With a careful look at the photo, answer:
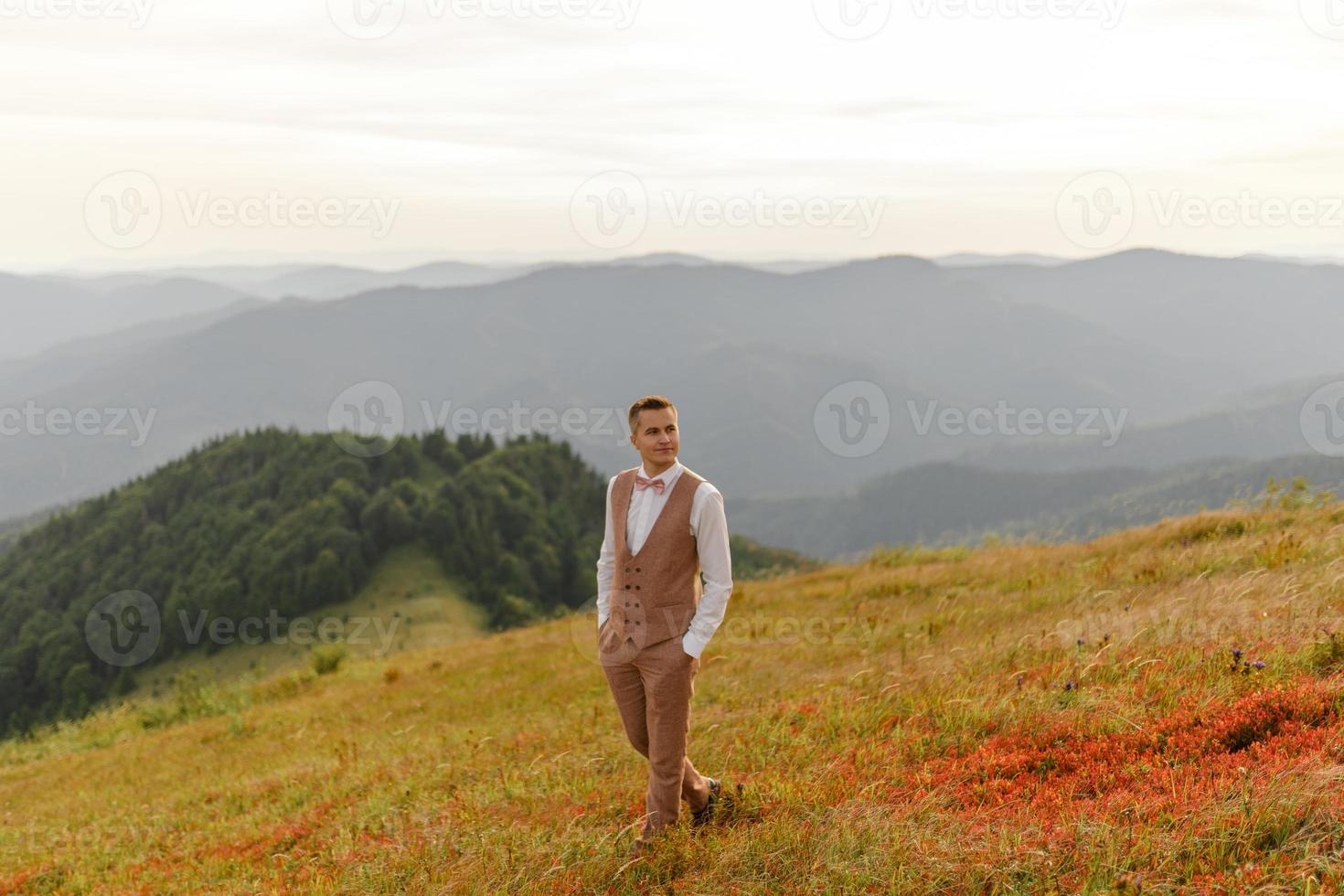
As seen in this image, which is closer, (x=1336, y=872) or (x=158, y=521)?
(x=1336, y=872)

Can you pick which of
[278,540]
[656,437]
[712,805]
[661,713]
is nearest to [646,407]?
[656,437]

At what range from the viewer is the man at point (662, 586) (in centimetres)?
506

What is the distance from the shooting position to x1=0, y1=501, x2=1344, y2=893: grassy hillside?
171 inches

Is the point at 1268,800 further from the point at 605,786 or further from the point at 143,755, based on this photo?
the point at 143,755

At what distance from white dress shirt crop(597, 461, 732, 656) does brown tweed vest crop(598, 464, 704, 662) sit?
39 millimetres

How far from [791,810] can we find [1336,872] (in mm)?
2887

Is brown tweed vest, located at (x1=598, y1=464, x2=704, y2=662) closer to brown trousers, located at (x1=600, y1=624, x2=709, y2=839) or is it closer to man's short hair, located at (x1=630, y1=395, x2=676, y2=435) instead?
brown trousers, located at (x1=600, y1=624, x2=709, y2=839)

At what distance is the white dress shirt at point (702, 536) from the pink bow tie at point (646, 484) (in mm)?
18

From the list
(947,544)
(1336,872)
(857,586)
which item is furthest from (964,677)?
(947,544)

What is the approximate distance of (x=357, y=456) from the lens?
9512 cm

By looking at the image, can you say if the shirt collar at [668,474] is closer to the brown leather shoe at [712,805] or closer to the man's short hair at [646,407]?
the man's short hair at [646,407]

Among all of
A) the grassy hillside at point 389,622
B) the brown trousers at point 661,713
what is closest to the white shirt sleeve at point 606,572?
the brown trousers at point 661,713

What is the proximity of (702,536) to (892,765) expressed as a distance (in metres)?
2.55
